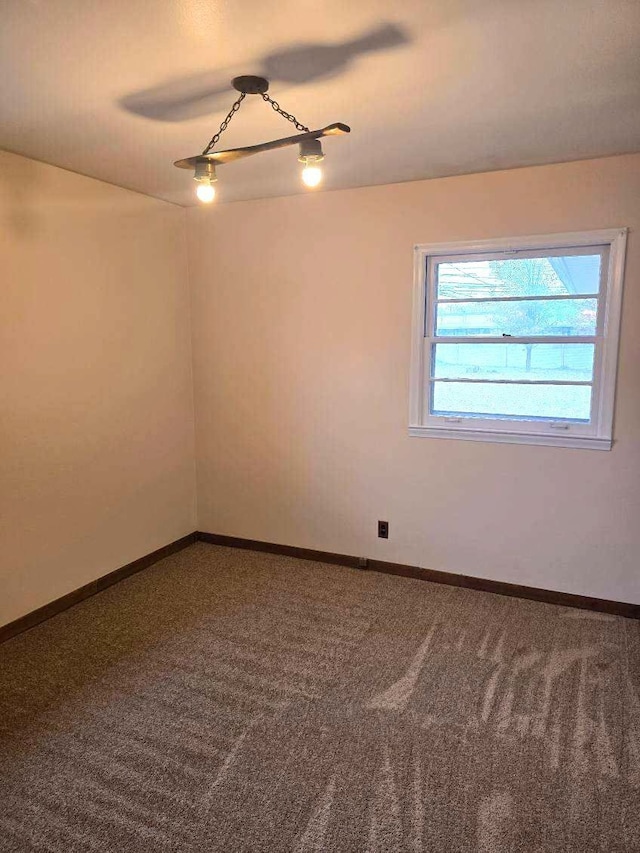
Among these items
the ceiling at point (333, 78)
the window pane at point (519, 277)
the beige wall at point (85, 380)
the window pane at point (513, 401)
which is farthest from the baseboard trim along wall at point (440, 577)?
the ceiling at point (333, 78)

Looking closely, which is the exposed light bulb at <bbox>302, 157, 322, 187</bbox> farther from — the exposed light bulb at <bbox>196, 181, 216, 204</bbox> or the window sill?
the window sill

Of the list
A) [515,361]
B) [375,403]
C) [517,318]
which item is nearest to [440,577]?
[375,403]

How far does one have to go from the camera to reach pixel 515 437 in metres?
3.28

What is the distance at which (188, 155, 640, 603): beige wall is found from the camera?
10.2ft

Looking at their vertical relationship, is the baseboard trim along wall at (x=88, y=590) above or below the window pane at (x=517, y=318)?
below

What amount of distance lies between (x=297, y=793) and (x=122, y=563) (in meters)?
2.14

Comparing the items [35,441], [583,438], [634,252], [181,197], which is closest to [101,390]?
[35,441]

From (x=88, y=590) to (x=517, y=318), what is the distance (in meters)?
2.98

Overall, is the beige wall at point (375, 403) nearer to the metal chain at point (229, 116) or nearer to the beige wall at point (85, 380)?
the beige wall at point (85, 380)

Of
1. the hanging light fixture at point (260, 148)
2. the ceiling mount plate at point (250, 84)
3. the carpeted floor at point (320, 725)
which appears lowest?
the carpeted floor at point (320, 725)

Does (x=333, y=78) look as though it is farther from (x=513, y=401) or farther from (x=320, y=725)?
(x=320, y=725)

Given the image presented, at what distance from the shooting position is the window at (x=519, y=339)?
3051mm

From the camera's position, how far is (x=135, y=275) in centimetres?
360

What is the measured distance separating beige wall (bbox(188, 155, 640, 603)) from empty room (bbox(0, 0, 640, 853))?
0.02 m
